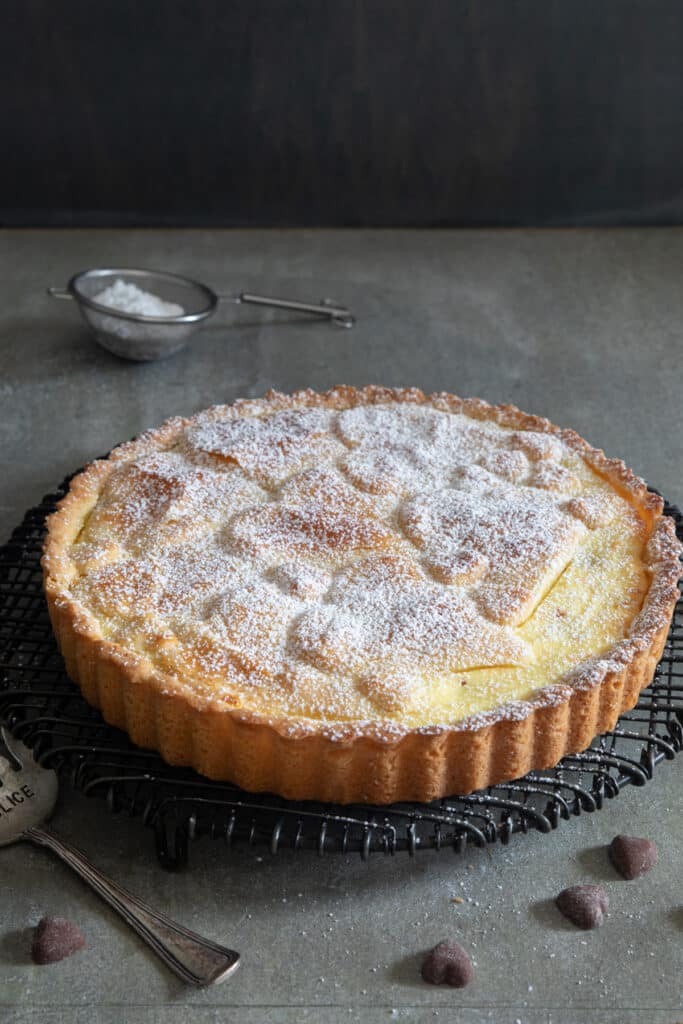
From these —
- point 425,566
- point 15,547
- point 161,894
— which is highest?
point 425,566

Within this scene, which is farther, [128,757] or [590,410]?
[590,410]

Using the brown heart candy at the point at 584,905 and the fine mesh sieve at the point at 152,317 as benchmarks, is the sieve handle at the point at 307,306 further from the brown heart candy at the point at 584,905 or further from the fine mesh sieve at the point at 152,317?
the brown heart candy at the point at 584,905


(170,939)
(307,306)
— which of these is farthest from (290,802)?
(307,306)

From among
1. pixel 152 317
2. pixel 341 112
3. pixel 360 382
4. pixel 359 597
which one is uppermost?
pixel 341 112

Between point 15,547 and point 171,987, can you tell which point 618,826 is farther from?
point 15,547

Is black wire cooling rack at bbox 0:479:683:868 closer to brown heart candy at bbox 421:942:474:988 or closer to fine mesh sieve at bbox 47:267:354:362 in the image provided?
brown heart candy at bbox 421:942:474:988

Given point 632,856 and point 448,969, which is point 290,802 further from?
point 632,856

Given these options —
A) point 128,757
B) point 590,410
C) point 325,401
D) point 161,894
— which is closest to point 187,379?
point 325,401
